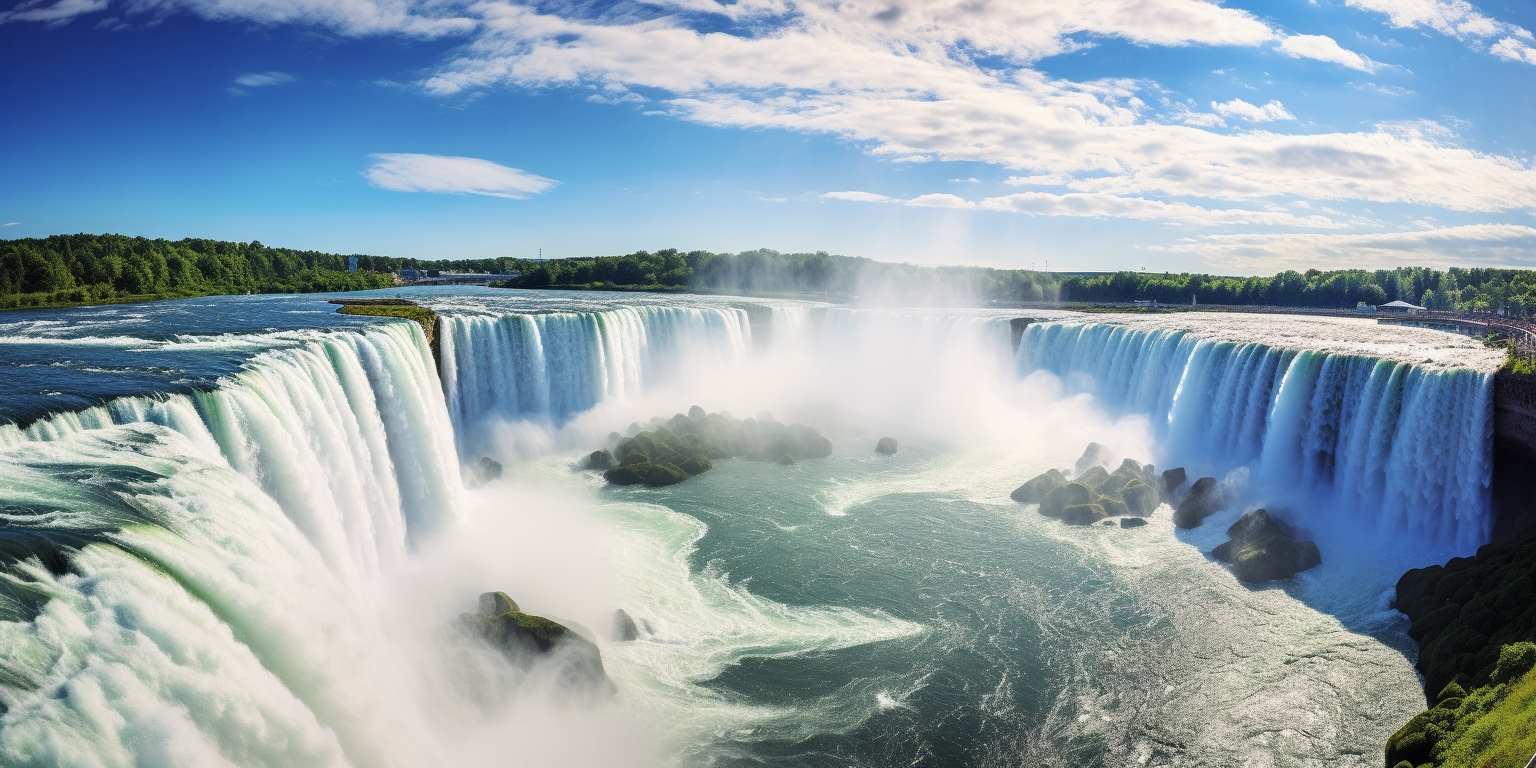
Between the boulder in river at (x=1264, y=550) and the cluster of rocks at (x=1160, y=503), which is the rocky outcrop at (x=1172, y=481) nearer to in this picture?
the cluster of rocks at (x=1160, y=503)

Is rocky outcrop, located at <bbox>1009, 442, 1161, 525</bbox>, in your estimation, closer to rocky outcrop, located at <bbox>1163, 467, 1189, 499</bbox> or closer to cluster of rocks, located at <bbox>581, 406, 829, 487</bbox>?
rocky outcrop, located at <bbox>1163, 467, 1189, 499</bbox>

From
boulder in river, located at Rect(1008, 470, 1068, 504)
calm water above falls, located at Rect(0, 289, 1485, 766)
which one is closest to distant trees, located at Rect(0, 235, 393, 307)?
calm water above falls, located at Rect(0, 289, 1485, 766)

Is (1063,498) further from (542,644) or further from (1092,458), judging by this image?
(542,644)

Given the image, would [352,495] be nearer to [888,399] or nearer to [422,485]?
[422,485]

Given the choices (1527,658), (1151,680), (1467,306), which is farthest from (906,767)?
(1467,306)

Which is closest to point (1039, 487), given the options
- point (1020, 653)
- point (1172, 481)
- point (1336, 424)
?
point (1172, 481)

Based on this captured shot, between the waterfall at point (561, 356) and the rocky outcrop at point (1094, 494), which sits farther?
the waterfall at point (561, 356)

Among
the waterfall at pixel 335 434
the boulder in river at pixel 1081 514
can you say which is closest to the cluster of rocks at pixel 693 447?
the waterfall at pixel 335 434
